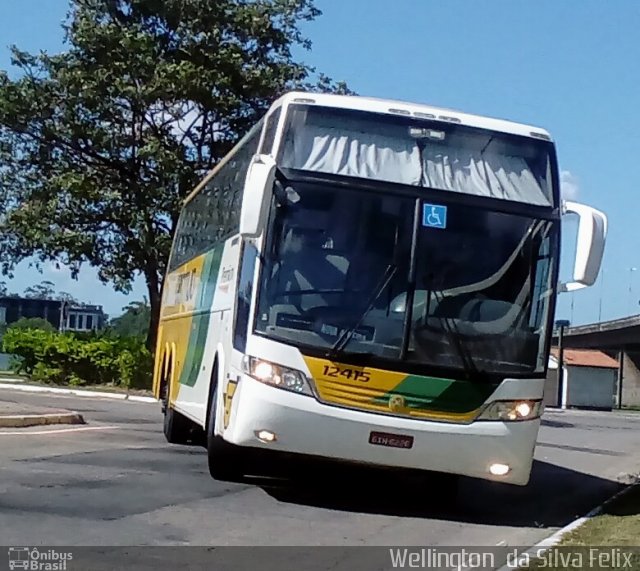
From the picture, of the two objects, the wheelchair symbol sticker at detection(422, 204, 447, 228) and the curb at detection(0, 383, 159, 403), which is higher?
the wheelchair symbol sticker at detection(422, 204, 447, 228)

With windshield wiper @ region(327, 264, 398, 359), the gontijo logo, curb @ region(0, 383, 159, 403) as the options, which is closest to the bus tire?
windshield wiper @ region(327, 264, 398, 359)

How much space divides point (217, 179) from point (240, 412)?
19.9ft

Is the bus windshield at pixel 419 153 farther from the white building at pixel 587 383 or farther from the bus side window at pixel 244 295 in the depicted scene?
the white building at pixel 587 383

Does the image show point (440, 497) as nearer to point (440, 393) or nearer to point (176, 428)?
point (440, 393)

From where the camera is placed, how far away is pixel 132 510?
32.8 ft

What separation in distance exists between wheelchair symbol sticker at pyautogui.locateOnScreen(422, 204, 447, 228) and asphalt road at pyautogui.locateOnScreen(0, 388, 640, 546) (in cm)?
276

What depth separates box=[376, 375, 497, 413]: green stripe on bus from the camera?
34.7 ft

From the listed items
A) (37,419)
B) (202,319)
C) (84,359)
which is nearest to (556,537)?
(202,319)

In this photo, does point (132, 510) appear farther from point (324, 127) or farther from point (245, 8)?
point (245, 8)

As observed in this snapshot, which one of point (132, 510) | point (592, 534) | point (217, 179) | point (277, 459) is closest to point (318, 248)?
point (132, 510)

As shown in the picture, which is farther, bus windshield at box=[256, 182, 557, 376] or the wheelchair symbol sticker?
the wheelchair symbol sticker

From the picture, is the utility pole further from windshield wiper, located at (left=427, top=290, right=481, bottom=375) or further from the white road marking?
windshield wiper, located at (left=427, top=290, right=481, bottom=375)

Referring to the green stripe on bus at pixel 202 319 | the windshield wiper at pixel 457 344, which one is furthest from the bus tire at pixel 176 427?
the windshield wiper at pixel 457 344

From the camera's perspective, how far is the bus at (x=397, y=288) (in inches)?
414
